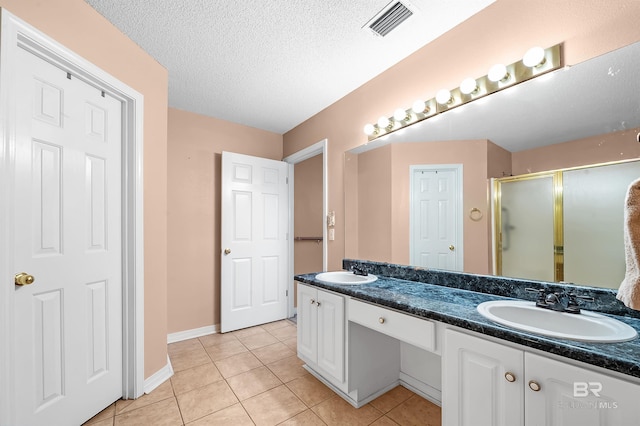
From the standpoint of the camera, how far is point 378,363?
1790mm

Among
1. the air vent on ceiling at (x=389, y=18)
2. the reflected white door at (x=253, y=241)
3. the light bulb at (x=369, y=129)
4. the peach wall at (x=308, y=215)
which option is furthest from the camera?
the peach wall at (x=308, y=215)

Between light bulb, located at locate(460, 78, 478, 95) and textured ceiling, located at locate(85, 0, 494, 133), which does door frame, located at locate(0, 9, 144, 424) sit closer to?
textured ceiling, located at locate(85, 0, 494, 133)

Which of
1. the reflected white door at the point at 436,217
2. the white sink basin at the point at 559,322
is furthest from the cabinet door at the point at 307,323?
the white sink basin at the point at 559,322

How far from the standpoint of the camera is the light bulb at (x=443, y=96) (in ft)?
5.43

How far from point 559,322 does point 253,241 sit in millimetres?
2650

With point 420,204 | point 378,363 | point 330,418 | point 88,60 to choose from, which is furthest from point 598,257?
point 88,60

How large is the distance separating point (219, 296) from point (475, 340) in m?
2.64

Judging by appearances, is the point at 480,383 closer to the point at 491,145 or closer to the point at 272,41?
the point at 491,145

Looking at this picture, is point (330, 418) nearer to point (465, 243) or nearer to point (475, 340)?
point (475, 340)

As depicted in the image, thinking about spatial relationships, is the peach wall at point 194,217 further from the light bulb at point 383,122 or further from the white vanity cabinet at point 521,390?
the white vanity cabinet at point 521,390

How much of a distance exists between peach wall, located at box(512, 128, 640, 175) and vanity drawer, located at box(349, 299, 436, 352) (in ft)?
3.09

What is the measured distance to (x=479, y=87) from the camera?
1.55m

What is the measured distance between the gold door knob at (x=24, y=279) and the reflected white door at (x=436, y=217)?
2.07 metres

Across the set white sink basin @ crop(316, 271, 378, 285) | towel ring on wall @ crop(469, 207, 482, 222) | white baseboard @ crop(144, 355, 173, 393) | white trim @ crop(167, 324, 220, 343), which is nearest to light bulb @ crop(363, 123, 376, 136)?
towel ring on wall @ crop(469, 207, 482, 222)
